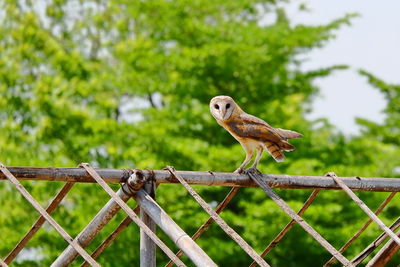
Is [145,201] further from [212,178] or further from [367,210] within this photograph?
[367,210]

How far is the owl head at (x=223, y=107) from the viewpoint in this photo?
517 cm

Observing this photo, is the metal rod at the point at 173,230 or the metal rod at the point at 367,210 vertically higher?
the metal rod at the point at 173,230

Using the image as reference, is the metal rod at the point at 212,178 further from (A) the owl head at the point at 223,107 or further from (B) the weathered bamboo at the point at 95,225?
(A) the owl head at the point at 223,107

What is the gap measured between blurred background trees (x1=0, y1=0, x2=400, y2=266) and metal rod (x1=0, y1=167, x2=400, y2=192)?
7.07 metres

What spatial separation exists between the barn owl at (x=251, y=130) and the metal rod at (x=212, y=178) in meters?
0.52

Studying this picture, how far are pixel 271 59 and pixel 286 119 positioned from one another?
1.10m

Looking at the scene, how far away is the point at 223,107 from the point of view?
516 cm

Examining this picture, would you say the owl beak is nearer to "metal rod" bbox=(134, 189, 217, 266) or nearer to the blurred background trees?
"metal rod" bbox=(134, 189, 217, 266)

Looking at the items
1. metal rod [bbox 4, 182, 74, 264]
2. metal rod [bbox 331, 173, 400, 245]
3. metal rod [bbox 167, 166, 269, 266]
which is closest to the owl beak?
metal rod [bbox 331, 173, 400, 245]

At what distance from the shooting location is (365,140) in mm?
14953

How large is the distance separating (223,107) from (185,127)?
8.20 meters

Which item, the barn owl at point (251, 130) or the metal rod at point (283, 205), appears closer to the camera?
the metal rod at point (283, 205)

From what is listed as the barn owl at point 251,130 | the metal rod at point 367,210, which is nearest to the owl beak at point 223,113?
the barn owl at point 251,130

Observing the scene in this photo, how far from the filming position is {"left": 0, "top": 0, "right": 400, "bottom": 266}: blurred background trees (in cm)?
1231
